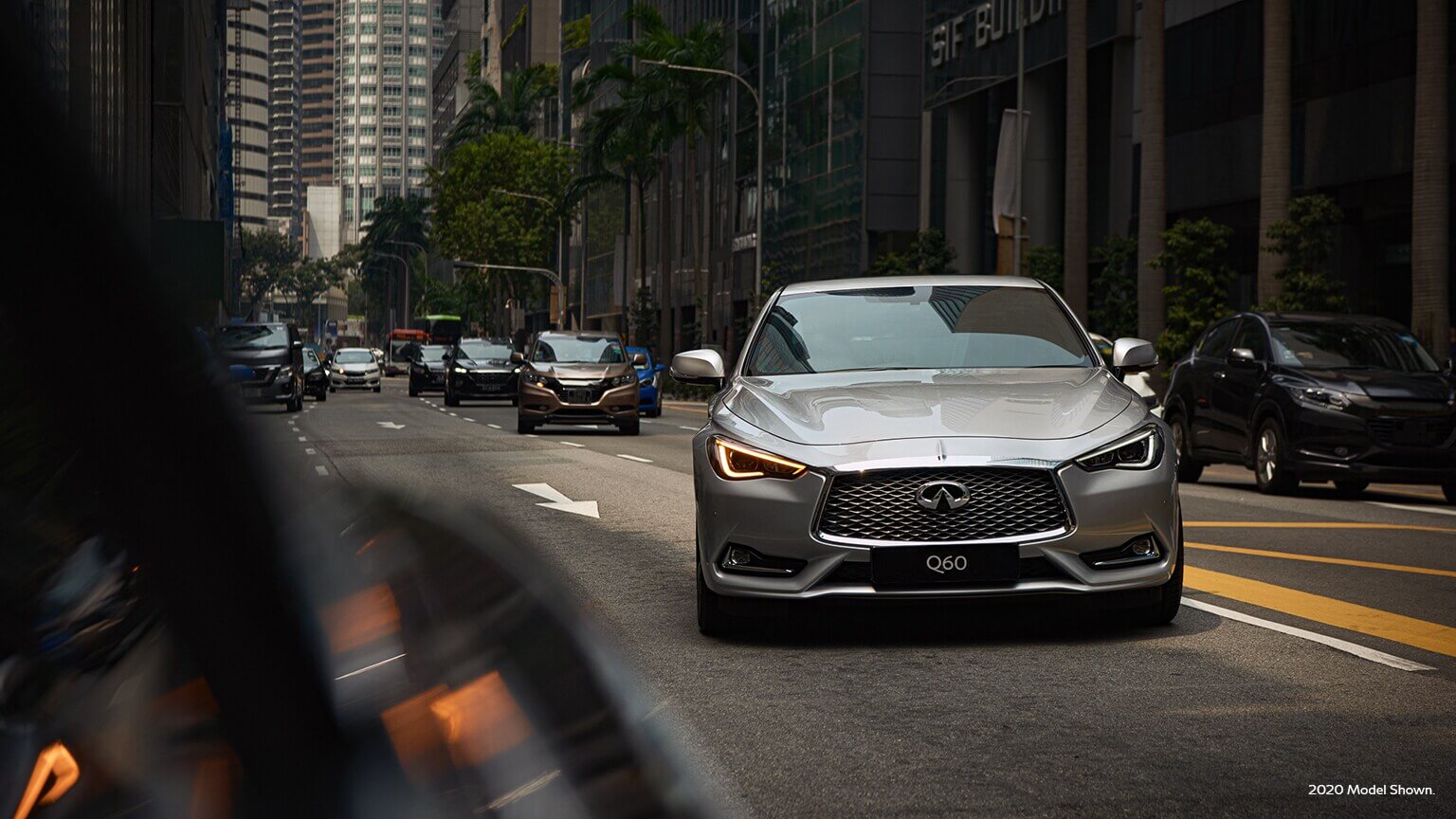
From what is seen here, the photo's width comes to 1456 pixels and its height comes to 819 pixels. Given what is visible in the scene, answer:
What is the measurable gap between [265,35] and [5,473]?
160882mm

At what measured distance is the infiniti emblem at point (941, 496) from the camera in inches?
262

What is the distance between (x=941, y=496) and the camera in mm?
6652

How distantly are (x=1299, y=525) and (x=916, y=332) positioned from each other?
5.07 metres

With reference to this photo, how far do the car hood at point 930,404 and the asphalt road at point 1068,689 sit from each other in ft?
2.72

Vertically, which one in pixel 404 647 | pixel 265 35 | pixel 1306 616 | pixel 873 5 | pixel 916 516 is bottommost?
pixel 1306 616

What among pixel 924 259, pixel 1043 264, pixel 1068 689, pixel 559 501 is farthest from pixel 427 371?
pixel 1068 689

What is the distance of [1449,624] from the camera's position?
746 cm

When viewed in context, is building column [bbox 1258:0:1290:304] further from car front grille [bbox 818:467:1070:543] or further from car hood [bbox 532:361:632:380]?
car front grille [bbox 818:467:1070:543]

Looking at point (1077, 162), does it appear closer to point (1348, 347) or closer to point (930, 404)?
point (1348, 347)

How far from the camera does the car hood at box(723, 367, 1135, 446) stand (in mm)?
6930

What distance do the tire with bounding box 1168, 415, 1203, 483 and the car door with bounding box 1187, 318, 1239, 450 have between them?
6.6 inches

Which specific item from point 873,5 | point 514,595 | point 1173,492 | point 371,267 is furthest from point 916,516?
point 371,267

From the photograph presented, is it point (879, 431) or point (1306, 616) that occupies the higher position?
point (879, 431)

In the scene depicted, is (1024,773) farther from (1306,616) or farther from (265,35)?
(265,35)
